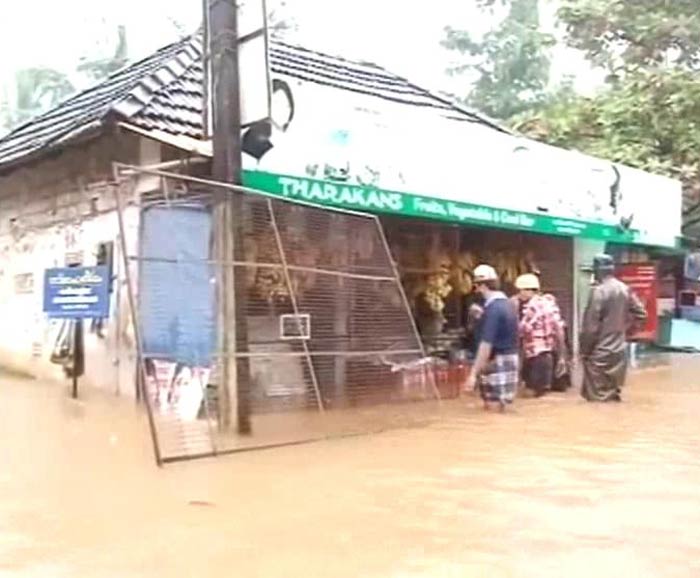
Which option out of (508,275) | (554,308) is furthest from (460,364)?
(508,275)

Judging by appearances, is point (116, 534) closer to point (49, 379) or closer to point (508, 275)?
point (49, 379)

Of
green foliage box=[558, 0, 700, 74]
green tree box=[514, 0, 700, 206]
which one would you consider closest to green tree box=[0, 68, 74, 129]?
green tree box=[514, 0, 700, 206]

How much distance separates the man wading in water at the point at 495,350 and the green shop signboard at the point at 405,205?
1.29m

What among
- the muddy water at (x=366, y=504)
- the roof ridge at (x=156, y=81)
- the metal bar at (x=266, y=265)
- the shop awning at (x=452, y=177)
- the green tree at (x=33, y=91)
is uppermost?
the green tree at (x=33, y=91)

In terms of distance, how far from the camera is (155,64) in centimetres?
1396

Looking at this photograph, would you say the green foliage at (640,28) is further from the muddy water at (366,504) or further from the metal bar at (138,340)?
the metal bar at (138,340)

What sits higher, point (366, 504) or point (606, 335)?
point (606, 335)

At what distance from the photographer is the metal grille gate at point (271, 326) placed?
9055 millimetres

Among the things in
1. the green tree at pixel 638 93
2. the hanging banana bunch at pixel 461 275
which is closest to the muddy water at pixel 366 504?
the hanging banana bunch at pixel 461 275

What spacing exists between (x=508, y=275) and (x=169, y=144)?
640 cm

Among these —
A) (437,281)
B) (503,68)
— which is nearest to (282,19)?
(503,68)

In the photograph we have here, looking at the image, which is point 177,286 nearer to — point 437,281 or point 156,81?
point 156,81

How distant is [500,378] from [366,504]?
5.11m

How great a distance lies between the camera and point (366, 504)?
6.98m
